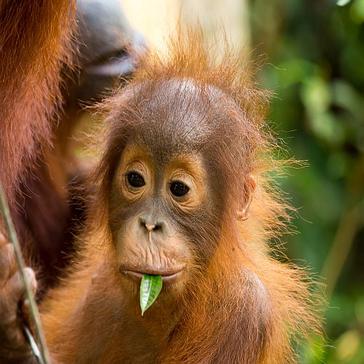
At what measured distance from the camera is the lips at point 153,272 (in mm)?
2598

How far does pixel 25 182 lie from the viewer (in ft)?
11.1

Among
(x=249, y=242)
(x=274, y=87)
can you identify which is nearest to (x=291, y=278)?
(x=249, y=242)

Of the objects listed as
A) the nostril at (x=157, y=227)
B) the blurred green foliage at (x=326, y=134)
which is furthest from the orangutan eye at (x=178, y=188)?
the blurred green foliage at (x=326, y=134)

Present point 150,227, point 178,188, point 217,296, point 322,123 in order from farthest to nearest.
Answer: point 322,123
point 217,296
point 178,188
point 150,227

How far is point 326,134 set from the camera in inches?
202

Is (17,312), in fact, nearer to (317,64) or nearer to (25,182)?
(25,182)

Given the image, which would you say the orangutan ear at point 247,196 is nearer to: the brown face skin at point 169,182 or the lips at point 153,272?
the brown face skin at point 169,182

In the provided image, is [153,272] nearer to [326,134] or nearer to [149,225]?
[149,225]

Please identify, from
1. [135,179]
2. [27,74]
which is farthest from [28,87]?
[135,179]

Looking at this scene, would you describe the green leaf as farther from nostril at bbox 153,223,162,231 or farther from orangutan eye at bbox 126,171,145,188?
orangutan eye at bbox 126,171,145,188

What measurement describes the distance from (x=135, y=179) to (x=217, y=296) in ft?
1.40

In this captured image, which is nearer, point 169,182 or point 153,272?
point 153,272

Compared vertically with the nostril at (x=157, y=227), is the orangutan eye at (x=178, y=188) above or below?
above

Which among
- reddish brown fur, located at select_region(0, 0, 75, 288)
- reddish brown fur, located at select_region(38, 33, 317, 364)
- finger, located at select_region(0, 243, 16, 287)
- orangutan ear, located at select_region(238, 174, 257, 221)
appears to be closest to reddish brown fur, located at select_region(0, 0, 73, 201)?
reddish brown fur, located at select_region(0, 0, 75, 288)
